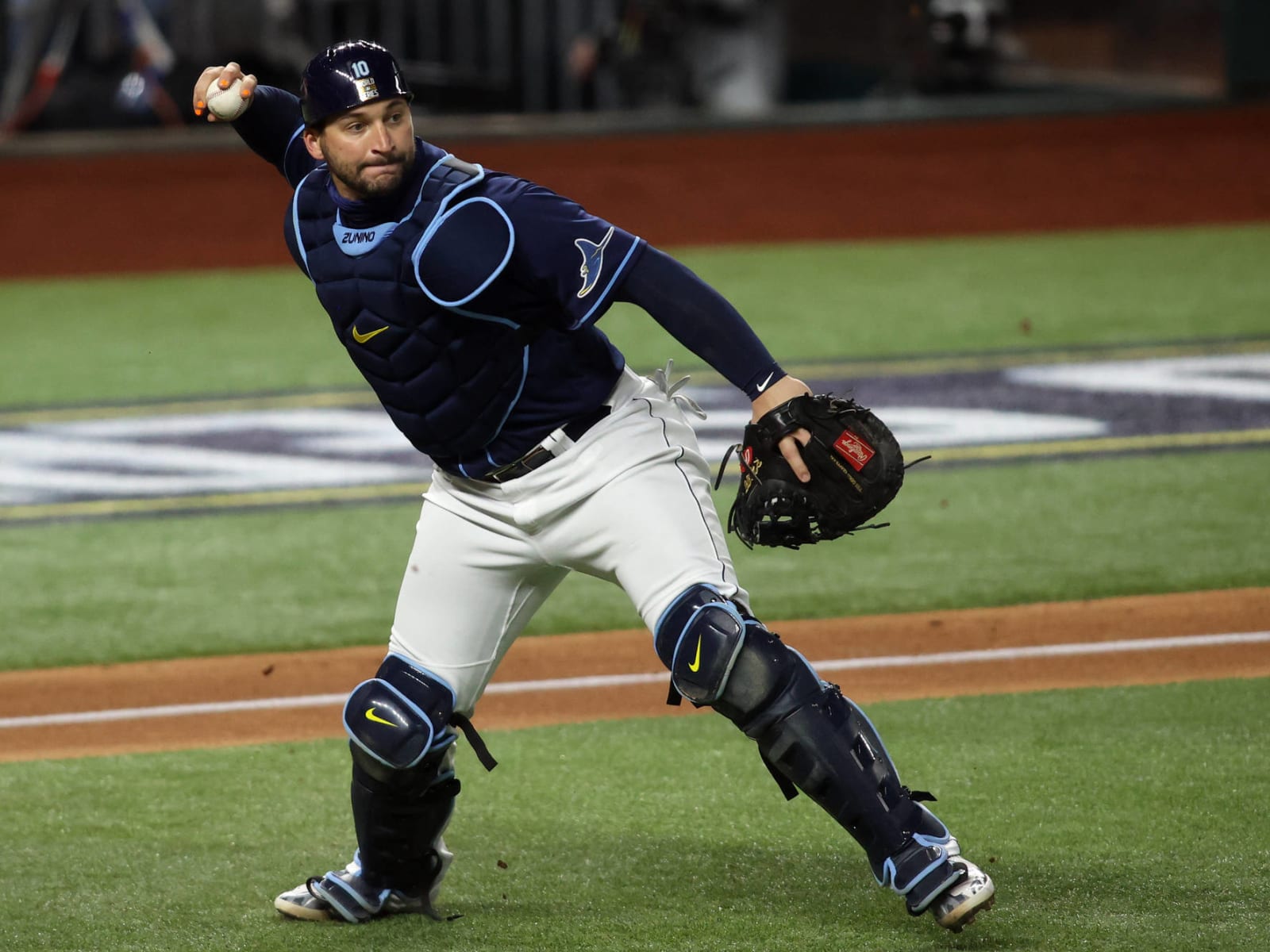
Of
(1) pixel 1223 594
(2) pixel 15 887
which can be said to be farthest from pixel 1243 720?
(2) pixel 15 887

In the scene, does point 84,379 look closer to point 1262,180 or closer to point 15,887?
point 15,887

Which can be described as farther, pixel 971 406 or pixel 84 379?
pixel 84 379

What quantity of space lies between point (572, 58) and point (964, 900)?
12634 millimetres

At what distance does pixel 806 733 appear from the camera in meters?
3.39

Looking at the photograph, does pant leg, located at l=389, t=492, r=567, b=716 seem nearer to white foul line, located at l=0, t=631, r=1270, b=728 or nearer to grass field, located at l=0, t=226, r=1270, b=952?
grass field, located at l=0, t=226, r=1270, b=952

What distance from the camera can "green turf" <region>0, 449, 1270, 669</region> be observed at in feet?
20.8

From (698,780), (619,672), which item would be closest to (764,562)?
(619,672)

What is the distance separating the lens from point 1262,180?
1494cm

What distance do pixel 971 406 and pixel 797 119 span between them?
632 cm

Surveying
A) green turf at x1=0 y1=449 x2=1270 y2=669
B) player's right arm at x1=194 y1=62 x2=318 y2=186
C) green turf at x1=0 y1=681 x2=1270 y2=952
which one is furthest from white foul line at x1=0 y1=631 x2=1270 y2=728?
player's right arm at x1=194 y1=62 x2=318 y2=186

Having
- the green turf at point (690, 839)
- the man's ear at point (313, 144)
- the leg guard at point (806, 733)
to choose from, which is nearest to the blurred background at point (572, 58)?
the green turf at point (690, 839)

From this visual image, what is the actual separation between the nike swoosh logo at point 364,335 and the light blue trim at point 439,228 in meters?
0.14

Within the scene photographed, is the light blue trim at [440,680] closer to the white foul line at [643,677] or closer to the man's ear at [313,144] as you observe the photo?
the man's ear at [313,144]

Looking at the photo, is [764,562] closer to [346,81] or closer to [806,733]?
[806,733]
